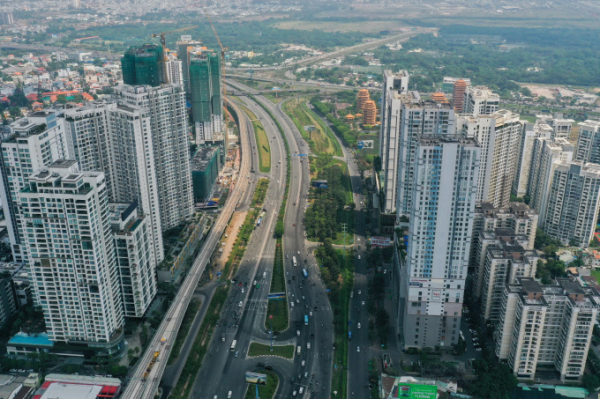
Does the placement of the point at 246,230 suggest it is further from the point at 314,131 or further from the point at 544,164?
the point at 314,131

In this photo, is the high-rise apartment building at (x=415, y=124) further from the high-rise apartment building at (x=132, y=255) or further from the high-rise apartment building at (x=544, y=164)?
the high-rise apartment building at (x=132, y=255)

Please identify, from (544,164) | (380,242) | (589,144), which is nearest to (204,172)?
(380,242)

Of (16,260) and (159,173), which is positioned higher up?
(159,173)

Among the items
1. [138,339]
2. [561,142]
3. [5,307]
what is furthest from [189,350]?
[561,142]

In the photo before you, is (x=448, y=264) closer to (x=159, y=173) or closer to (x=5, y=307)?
(x=159, y=173)

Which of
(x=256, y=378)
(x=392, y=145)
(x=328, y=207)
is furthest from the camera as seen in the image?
(x=328, y=207)

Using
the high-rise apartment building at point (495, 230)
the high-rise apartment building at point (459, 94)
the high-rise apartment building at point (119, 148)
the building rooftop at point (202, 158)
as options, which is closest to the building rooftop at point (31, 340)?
the high-rise apartment building at point (119, 148)
